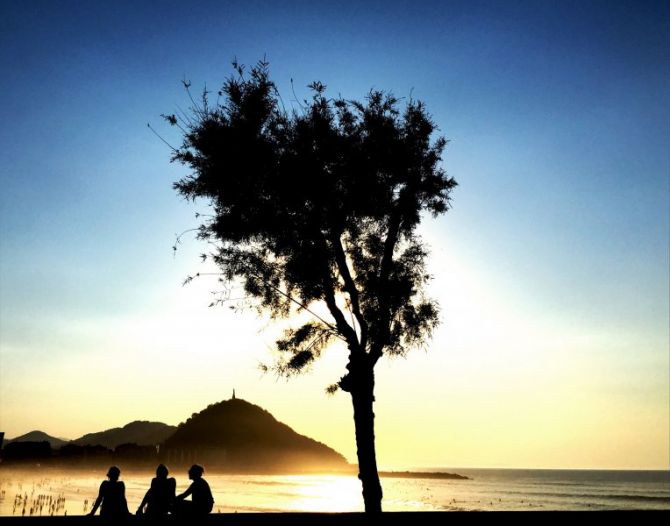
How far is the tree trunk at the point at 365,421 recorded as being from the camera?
16531mm

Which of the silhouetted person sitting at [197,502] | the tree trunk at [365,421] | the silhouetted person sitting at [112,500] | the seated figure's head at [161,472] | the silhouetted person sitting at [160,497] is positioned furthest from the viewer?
the tree trunk at [365,421]

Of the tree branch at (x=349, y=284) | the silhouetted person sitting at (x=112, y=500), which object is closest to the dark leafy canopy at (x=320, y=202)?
the tree branch at (x=349, y=284)

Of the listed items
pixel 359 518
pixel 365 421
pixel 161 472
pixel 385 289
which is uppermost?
pixel 385 289

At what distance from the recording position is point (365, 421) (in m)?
17.1

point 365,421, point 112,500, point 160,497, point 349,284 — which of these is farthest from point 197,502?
point 349,284

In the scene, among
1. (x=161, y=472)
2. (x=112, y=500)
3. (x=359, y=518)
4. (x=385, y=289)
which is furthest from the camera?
(x=385, y=289)

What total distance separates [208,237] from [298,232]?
3386 millimetres

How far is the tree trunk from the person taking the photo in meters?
16.5

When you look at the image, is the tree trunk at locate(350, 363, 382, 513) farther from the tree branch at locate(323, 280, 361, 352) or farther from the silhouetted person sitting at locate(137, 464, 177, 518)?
the silhouetted person sitting at locate(137, 464, 177, 518)

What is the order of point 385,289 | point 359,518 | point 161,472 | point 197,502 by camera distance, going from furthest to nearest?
point 385,289
point 359,518
point 161,472
point 197,502

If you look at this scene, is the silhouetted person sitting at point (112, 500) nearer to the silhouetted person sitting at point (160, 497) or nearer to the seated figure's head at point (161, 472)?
the silhouetted person sitting at point (160, 497)

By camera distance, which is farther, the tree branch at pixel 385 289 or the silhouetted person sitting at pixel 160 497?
the tree branch at pixel 385 289

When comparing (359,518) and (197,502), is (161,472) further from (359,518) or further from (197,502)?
(359,518)

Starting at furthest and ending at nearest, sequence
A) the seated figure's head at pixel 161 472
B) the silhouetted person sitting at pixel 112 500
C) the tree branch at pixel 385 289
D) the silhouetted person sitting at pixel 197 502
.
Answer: the tree branch at pixel 385 289 < the silhouetted person sitting at pixel 112 500 < the seated figure's head at pixel 161 472 < the silhouetted person sitting at pixel 197 502
